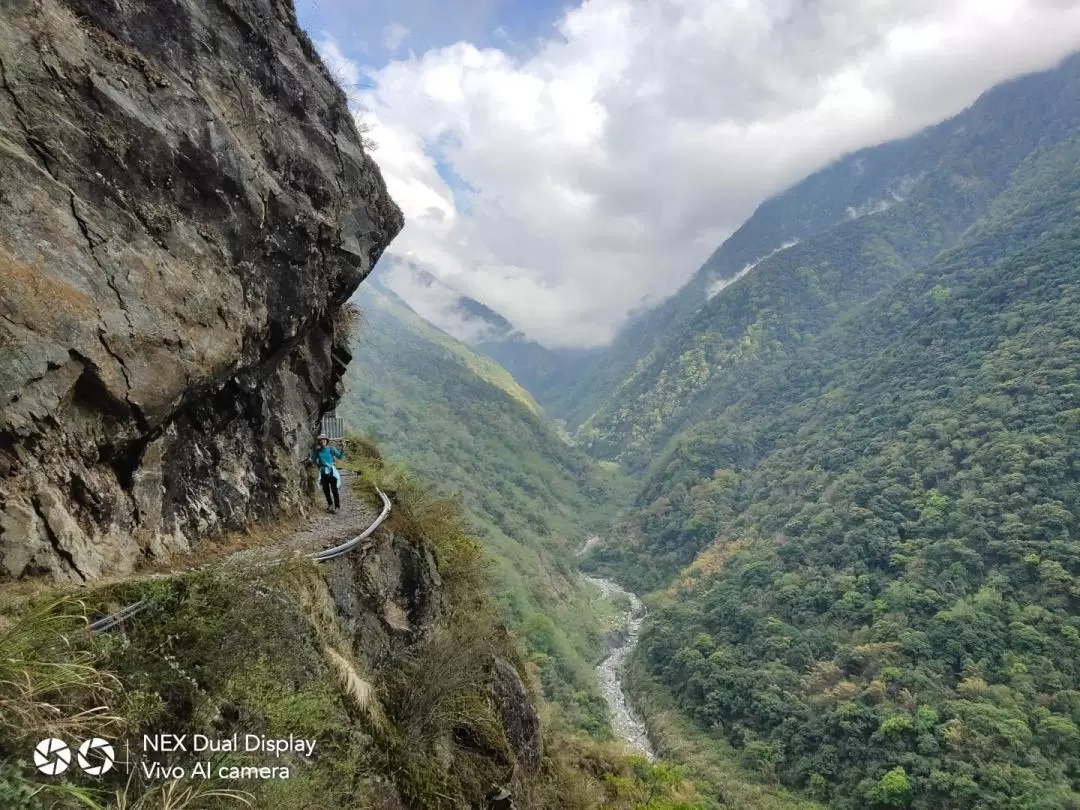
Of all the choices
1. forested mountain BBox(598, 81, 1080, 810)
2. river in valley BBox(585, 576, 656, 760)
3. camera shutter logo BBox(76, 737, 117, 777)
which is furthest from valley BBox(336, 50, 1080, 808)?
camera shutter logo BBox(76, 737, 117, 777)

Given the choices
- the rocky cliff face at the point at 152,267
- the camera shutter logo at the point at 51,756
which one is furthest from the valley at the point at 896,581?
the camera shutter logo at the point at 51,756

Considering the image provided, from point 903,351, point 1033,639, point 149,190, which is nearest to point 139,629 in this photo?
point 149,190

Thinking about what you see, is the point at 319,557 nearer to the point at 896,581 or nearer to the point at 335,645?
the point at 335,645

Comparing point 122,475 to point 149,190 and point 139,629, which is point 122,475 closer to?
point 139,629

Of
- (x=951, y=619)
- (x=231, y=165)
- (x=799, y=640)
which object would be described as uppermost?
(x=231, y=165)

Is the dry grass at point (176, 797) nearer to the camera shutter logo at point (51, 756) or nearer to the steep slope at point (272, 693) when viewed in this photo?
the steep slope at point (272, 693)

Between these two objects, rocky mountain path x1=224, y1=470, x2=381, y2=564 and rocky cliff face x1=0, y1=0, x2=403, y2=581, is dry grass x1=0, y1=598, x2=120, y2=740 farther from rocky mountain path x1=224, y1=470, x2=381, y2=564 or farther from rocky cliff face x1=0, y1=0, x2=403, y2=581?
rocky mountain path x1=224, y1=470, x2=381, y2=564
